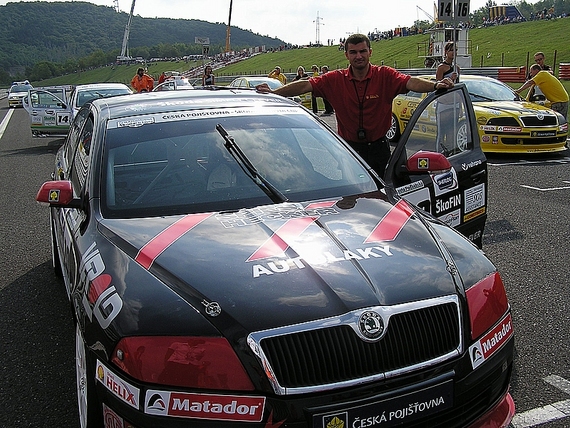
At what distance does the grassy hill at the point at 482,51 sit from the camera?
46.5 m

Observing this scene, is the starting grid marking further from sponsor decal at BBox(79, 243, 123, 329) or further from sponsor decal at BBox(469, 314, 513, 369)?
sponsor decal at BBox(79, 243, 123, 329)

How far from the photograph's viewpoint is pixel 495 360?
246 cm

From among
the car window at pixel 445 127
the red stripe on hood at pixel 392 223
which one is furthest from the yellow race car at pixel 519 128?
the red stripe on hood at pixel 392 223

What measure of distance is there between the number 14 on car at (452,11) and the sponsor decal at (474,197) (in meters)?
3.76

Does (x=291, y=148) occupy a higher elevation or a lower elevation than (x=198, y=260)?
higher

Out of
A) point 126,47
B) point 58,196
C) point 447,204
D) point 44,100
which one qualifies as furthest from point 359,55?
point 126,47

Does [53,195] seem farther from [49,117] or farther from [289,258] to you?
[49,117]

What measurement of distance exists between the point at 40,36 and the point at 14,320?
184531mm

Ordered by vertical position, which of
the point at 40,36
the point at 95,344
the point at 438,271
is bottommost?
the point at 95,344

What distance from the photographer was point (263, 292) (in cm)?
231

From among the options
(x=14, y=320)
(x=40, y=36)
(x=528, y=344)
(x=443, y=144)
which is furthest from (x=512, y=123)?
(x=40, y=36)

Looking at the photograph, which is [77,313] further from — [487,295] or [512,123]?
[512,123]

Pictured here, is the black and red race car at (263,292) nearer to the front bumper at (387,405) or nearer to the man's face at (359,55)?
the front bumper at (387,405)

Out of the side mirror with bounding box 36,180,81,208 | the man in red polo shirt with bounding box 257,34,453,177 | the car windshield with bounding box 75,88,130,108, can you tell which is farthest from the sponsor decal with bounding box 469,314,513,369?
the car windshield with bounding box 75,88,130,108
